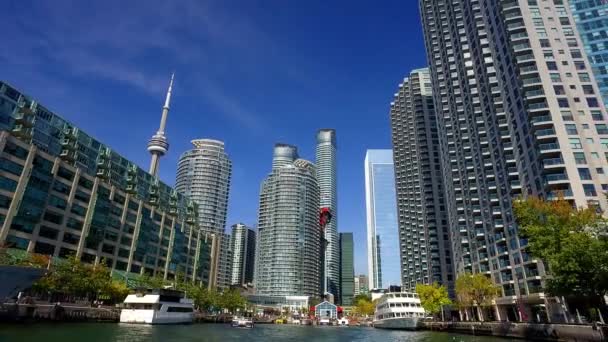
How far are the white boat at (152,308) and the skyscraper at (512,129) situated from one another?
7910cm

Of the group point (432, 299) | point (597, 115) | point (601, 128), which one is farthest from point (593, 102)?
point (432, 299)

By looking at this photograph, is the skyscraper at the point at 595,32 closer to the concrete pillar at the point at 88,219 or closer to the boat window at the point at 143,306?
the boat window at the point at 143,306

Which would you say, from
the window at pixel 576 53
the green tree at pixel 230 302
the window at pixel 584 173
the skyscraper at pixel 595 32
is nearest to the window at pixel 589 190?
the window at pixel 584 173

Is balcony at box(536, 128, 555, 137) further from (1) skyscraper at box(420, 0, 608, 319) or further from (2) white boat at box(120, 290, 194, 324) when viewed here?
(2) white boat at box(120, 290, 194, 324)

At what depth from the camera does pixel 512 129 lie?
97312 mm

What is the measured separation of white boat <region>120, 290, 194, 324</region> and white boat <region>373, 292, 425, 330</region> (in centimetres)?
5880

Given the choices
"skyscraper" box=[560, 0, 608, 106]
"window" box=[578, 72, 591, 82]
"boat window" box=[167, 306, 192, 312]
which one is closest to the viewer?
"boat window" box=[167, 306, 192, 312]

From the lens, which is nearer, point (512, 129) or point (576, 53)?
point (576, 53)

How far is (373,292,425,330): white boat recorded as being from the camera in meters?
100

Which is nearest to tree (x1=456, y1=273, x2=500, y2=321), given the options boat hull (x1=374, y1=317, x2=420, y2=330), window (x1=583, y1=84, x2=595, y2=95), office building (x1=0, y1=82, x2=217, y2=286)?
boat hull (x1=374, y1=317, x2=420, y2=330)

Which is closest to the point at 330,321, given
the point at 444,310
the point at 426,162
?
the point at 444,310

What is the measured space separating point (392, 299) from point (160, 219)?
8573cm

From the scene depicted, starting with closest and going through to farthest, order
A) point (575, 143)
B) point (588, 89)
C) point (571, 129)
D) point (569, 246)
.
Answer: point (569, 246) < point (575, 143) < point (571, 129) < point (588, 89)

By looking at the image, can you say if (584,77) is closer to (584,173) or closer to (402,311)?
(584,173)
